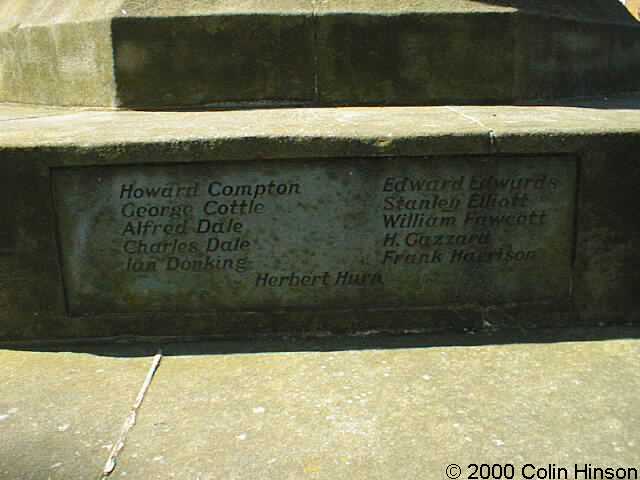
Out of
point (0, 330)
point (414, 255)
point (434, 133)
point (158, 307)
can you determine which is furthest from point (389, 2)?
point (0, 330)

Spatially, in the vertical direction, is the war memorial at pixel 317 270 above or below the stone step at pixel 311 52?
below

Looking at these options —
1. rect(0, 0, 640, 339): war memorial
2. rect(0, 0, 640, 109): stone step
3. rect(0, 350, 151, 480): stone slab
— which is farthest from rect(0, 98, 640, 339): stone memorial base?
rect(0, 0, 640, 109): stone step

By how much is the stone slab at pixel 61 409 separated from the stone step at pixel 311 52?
Result: 1.68m

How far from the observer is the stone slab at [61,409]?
2.01m

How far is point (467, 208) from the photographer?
2.86 metres

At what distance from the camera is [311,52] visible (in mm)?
3639

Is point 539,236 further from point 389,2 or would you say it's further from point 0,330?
point 0,330

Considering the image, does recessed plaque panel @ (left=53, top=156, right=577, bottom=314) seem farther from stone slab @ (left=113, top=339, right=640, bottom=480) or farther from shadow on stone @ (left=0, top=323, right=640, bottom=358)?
stone slab @ (left=113, top=339, right=640, bottom=480)

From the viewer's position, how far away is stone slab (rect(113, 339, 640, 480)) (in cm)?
198

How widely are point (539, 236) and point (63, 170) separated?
7.05 ft

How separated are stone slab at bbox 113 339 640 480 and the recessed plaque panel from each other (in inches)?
12.4

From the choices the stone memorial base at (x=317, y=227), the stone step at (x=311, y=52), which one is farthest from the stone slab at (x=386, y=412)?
the stone step at (x=311, y=52)

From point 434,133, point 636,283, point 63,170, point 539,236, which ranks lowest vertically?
point 636,283

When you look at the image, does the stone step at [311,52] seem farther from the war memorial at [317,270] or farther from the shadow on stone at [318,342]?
the shadow on stone at [318,342]
